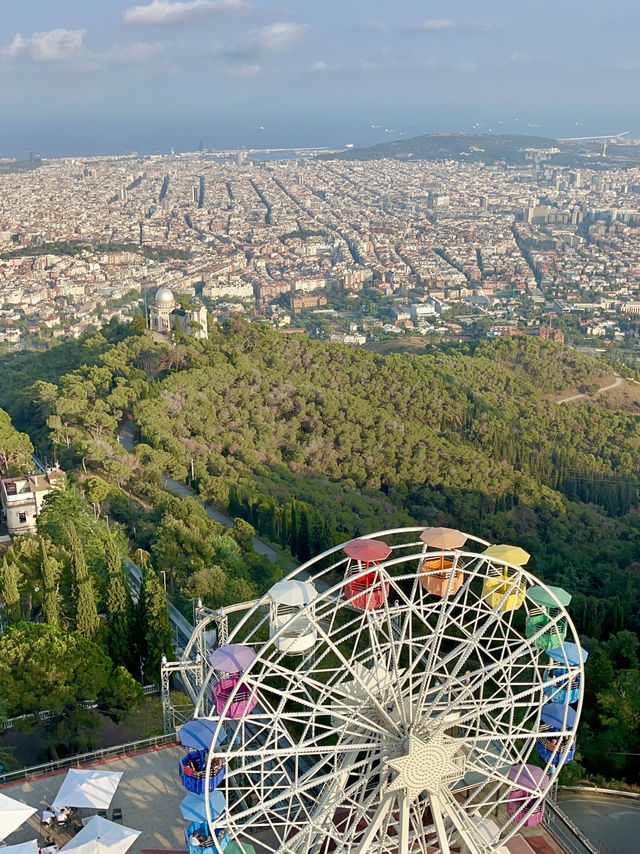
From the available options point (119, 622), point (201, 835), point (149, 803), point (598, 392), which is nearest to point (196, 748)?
point (201, 835)

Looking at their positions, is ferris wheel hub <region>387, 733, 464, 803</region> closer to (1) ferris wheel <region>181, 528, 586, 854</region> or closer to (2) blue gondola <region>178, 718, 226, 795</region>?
(1) ferris wheel <region>181, 528, 586, 854</region>

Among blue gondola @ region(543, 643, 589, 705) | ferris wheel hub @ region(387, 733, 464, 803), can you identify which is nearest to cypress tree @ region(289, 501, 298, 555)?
blue gondola @ region(543, 643, 589, 705)

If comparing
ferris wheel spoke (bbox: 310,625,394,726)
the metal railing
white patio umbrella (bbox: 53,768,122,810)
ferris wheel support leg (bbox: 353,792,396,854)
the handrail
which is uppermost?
ferris wheel spoke (bbox: 310,625,394,726)

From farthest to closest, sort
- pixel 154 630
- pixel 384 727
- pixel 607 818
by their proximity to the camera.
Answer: pixel 154 630, pixel 607 818, pixel 384 727

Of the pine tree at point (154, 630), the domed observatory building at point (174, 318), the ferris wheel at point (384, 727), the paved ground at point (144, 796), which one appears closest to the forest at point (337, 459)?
the domed observatory building at point (174, 318)

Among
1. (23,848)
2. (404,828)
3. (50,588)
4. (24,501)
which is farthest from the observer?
(24,501)

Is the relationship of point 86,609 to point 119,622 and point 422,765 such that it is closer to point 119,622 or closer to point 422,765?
point 119,622
